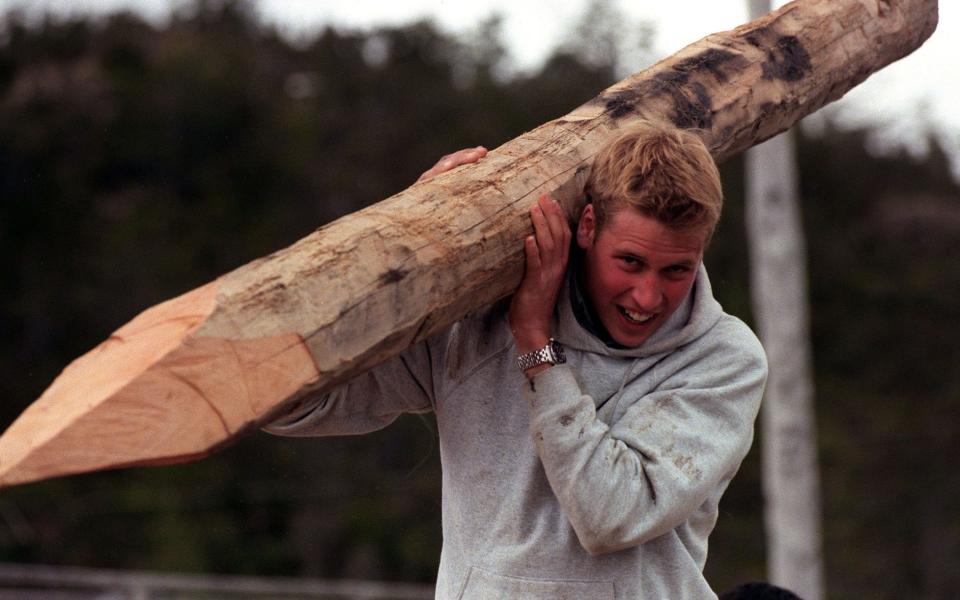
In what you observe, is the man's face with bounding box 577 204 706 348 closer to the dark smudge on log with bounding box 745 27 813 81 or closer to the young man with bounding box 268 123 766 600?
the young man with bounding box 268 123 766 600

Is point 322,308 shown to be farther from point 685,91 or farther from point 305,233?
point 305,233

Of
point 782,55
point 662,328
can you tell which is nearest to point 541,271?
point 662,328

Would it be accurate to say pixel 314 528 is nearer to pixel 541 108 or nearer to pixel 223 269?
pixel 223 269

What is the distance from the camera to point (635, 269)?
99.7 inches

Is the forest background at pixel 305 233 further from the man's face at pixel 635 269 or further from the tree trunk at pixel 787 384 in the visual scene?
the man's face at pixel 635 269

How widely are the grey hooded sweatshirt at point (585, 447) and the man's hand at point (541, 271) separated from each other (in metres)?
0.08

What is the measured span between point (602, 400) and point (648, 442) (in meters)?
0.16

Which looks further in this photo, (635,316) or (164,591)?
(164,591)

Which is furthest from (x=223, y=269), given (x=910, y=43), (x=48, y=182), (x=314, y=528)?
(x=910, y=43)

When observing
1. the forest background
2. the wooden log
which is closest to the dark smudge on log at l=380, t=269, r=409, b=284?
the wooden log

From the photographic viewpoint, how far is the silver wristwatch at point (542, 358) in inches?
100

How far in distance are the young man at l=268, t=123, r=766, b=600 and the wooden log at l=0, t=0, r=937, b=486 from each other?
0.12 metres

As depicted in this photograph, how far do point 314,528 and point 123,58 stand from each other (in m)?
9.64

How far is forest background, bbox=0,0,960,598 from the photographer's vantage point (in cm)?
1919
